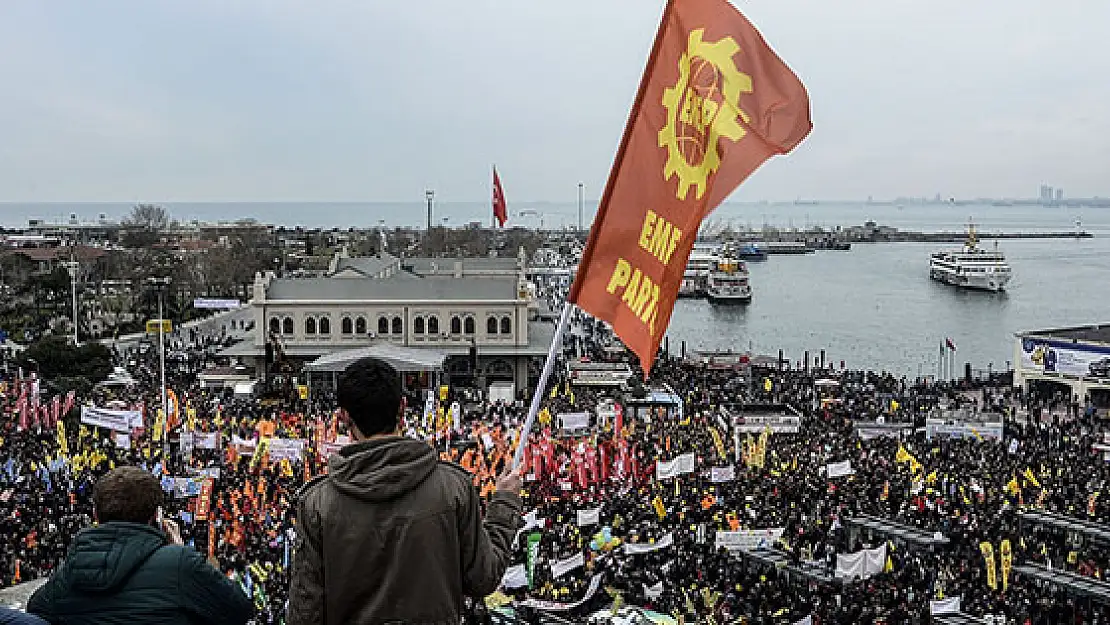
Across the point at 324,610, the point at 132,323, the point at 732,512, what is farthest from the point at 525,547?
the point at 132,323

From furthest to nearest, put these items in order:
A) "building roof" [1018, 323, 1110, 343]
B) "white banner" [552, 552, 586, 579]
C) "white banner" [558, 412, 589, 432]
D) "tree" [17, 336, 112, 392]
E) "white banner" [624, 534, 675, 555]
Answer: "building roof" [1018, 323, 1110, 343]
"tree" [17, 336, 112, 392]
"white banner" [558, 412, 589, 432]
"white banner" [624, 534, 675, 555]
"white banner" [552, 552, 586, 579]

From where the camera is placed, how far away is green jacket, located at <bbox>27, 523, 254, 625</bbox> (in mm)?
2691

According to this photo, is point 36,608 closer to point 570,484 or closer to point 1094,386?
point 570,484

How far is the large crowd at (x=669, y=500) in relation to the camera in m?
12.8

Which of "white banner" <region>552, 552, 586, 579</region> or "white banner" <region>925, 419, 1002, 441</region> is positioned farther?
"white banner" <region>925, 419, 1002, 441</region>

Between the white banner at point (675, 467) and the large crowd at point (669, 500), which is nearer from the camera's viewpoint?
the large crowd at point (669, 500)

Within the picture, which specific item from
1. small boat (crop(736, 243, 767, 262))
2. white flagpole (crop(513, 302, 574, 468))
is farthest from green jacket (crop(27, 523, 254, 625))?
small boat (crop(736, 243, 767, 262))

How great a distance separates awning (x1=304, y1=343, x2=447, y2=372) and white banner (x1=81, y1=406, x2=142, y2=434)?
11115 millimetres

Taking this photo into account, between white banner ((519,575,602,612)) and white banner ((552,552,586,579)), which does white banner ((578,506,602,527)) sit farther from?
white banner ((519,575,602,612))

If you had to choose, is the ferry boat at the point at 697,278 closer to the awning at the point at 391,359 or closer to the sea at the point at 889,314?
the sea at the point at 889,314

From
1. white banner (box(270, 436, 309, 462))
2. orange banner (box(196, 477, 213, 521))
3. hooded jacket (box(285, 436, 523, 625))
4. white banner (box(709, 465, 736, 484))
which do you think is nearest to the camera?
hooded jacket (box(285, 436, 523, 625))

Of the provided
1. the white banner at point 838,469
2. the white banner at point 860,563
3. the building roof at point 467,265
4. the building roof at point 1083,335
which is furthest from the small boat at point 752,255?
the white banner at point 860,563

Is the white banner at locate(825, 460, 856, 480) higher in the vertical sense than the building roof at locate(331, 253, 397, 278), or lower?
lower

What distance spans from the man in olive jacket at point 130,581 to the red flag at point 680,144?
8.17 ft
